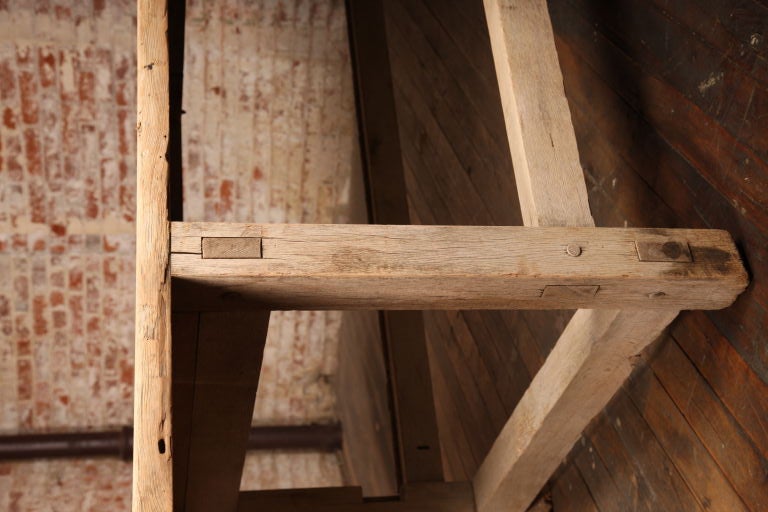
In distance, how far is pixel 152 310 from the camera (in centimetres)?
130

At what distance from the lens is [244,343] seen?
64.7 inches

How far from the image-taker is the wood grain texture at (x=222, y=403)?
1598 mm

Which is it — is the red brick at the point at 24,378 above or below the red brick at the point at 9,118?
below

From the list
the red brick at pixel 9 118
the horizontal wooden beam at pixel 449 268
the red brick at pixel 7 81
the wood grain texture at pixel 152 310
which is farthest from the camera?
Answer: the red brick at pixel 9 118

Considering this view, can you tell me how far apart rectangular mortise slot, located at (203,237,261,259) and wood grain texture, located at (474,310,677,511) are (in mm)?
722

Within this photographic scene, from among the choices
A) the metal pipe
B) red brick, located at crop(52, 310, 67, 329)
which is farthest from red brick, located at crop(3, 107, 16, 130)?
the metal pipe

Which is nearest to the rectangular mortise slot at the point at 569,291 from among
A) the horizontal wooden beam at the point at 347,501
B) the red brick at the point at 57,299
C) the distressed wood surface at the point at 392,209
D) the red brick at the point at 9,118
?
the horizontal wooden beam at the point at 347,501

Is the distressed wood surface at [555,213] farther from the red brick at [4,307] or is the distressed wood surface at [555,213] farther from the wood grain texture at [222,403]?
the red brick at [4,307]

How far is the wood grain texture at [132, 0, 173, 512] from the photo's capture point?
4.14 feet

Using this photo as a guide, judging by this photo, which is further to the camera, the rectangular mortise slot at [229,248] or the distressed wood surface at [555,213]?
the distressed wood surface at [555,213]

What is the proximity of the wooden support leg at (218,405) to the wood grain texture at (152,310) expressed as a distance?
0.18 m

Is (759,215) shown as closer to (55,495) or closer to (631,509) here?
(631,509)

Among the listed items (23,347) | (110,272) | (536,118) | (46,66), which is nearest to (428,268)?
(536,118)

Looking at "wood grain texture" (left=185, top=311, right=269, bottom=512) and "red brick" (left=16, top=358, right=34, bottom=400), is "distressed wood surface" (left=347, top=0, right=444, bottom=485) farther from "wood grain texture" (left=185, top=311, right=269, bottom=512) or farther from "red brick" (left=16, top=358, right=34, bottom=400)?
"red brick" (left=16, top=358, right=34, bottom=400)
